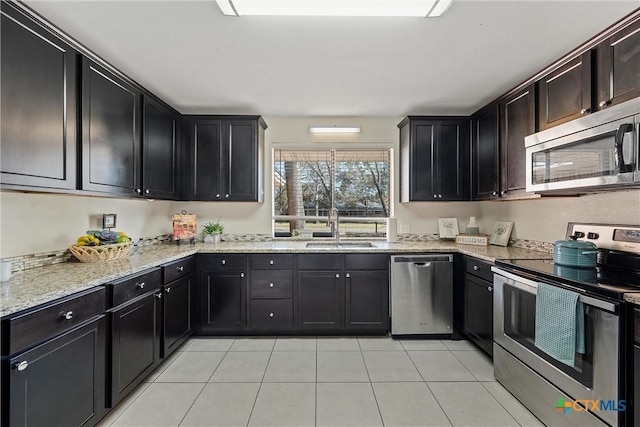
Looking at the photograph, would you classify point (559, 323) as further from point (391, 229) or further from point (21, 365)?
point (21, 365)

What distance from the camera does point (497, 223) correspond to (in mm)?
3277

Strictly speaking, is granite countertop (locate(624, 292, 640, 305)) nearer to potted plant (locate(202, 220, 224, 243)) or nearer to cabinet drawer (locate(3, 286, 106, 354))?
cabinet drawer (locate(3, 286, 106, 354))

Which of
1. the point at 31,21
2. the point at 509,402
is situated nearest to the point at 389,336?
the point at 509,402

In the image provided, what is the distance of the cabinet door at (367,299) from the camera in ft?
9.93

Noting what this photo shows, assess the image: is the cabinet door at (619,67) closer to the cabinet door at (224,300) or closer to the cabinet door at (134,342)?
the cabinet door at (224,300)

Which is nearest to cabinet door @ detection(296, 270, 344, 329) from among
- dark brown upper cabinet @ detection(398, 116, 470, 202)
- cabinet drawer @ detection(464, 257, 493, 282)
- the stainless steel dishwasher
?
the stainless steel dishwasher

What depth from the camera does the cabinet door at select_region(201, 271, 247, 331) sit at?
3002mm

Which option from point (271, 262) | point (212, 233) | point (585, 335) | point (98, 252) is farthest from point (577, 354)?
point (212, 233)

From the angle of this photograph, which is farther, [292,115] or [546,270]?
[292,115]

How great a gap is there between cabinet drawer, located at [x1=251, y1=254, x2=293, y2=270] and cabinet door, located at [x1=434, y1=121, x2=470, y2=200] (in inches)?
75.1

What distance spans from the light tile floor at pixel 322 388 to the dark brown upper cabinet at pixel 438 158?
5.41 feet

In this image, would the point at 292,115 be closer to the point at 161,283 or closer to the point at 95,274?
the point at 161,283

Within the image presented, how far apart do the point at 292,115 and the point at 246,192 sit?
1130 mm

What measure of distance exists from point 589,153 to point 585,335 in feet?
3.52
